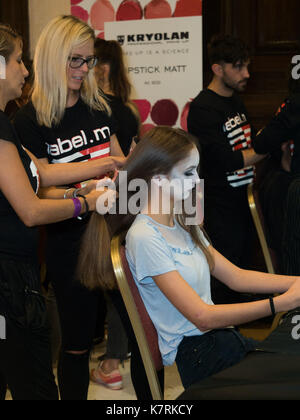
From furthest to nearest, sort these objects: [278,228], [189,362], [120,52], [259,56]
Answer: [259,56] → [120,52] → [278,228] → [189,362]

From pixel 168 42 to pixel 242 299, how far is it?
1558 mm

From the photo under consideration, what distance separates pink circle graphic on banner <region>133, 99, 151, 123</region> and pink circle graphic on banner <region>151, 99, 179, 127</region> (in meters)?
0.04

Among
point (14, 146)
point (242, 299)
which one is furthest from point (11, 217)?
point (242, 299)

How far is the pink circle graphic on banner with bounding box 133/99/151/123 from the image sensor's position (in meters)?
3.60

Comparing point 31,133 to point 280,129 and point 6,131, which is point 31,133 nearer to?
point 6,131

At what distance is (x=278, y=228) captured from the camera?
2895 mm

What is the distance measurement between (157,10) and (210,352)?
7.95 ft

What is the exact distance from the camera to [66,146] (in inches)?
87.6

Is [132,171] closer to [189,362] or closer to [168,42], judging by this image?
[189,362]

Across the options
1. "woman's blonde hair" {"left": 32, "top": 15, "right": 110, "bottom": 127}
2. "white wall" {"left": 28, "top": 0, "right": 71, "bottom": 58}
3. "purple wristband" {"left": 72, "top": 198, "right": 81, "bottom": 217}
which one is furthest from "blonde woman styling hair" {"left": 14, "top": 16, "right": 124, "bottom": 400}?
"white wall" {"left": 28, "top": 0, "right": 71, "bottom": 58}

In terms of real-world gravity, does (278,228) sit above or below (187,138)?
below

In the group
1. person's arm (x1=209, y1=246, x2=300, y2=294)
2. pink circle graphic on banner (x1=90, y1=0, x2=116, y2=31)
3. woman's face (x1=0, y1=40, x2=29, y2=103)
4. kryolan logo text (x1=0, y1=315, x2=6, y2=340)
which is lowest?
kryolan logo text (x1=0, y1=315, x2=6, y2=340)

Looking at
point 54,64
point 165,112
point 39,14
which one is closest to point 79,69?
point 54,64

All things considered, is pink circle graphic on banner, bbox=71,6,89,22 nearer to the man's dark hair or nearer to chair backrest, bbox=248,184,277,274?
the man's dark hair
